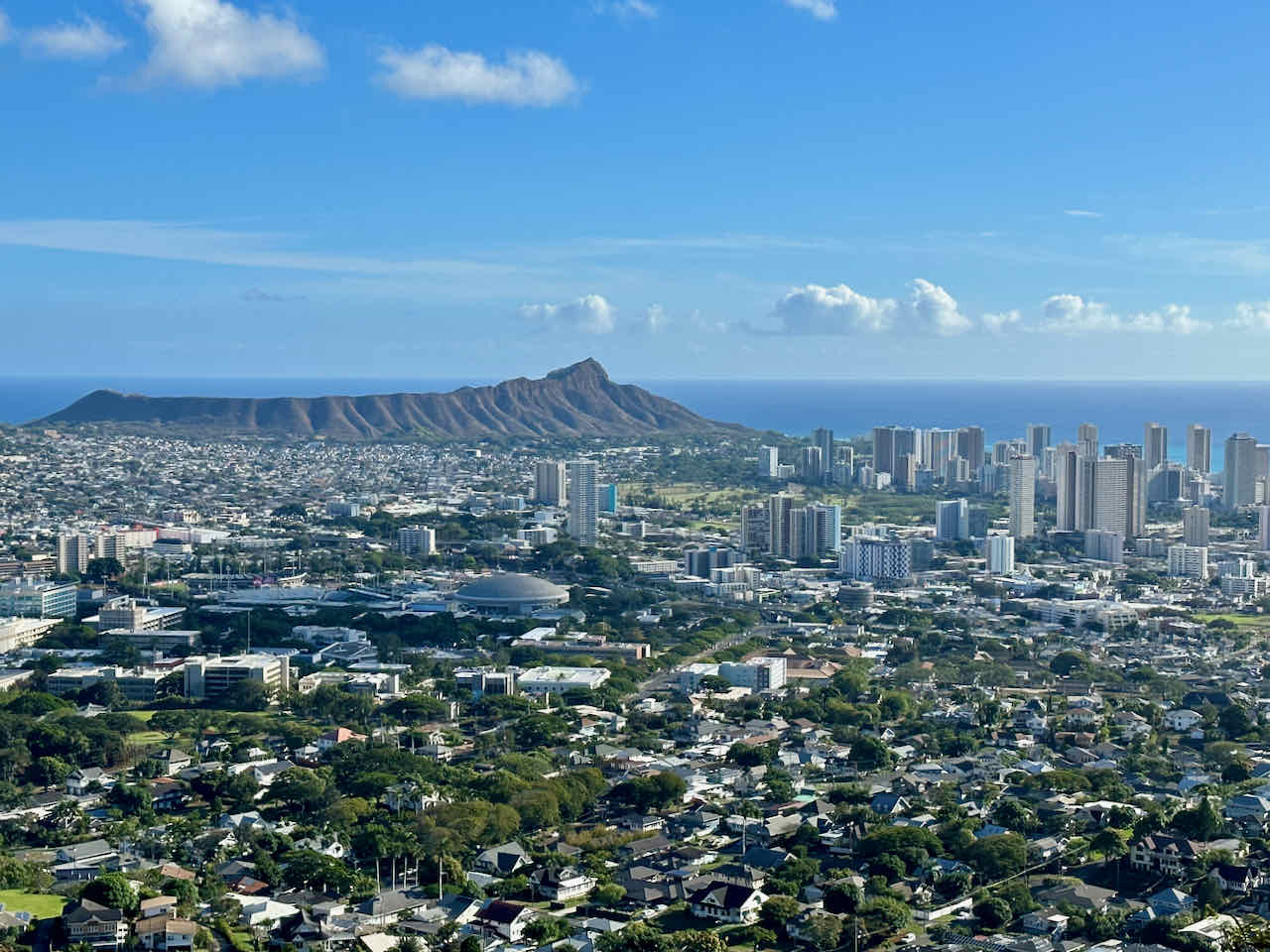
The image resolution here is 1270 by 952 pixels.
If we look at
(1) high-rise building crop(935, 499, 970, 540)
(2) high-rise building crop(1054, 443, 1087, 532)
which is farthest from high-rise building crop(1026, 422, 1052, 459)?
(1) high-rise building crop(935, 499, 970, 540)

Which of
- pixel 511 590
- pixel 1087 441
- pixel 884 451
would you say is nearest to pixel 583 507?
pixel 511 590

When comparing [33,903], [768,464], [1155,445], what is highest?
[1155,445]

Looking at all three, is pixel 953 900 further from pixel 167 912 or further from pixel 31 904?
pixel 31 904

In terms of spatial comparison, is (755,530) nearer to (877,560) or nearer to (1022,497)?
(877,560)

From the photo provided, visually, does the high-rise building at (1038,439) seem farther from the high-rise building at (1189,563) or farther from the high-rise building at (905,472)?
the high-rise building at (1189,563)

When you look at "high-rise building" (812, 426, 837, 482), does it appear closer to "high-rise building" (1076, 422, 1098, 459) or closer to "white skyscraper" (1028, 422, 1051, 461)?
"white skyscraper" (1028, 422, 1051, 461)

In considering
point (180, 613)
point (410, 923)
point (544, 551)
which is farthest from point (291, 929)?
point (544, 551)
